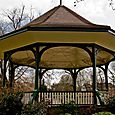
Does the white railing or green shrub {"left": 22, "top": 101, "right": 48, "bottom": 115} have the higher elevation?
the white railing

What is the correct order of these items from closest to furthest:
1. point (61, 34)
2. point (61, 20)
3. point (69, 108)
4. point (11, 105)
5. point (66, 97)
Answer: point (11, 105) < point (69, 108) < point (61, 34) < point (66, 97) < point (61, 20)

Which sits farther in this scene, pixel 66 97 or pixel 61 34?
pixel 66 97

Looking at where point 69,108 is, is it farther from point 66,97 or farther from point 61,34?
point 61,34

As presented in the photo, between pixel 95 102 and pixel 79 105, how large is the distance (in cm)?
78

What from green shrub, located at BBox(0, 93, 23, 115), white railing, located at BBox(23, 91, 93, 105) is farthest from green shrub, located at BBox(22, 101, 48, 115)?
white railing, located at BBox(23, 91, 93, 105)

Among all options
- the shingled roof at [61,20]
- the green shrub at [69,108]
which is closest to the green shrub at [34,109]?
the green shrub at [69,108]

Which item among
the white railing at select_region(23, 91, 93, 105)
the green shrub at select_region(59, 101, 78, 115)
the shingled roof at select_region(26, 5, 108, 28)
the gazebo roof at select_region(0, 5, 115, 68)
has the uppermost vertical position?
the shingled roof at select_region(26, 5, 108, 28)

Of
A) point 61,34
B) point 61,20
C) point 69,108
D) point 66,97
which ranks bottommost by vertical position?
point 69,108

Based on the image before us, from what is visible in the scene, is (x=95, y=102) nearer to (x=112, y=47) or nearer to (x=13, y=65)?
(x=112, y=47)

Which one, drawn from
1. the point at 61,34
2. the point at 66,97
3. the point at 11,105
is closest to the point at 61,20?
the point at 61,34

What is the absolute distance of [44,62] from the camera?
79.7ft

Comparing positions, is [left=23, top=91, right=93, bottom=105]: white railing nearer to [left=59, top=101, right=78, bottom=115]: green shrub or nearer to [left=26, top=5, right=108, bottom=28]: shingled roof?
[left=59, top=101, right=78, bottom=115]: green shrub

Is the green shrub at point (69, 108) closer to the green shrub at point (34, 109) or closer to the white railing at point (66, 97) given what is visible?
the white railing at point (66, 97)

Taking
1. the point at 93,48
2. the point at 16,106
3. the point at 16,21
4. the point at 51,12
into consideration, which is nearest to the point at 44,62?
the point at 51,12
